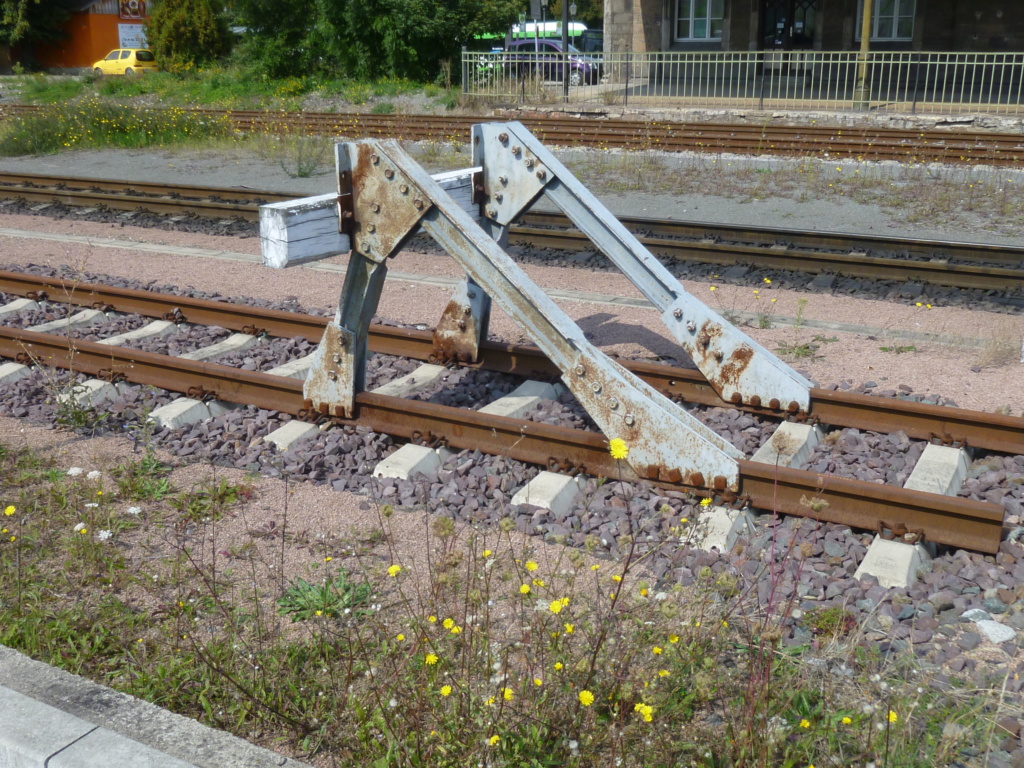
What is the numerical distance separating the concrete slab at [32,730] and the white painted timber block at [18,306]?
5922 millimetres

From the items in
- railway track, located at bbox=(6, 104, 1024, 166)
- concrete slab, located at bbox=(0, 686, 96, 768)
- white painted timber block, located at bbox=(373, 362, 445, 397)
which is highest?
railway track, located at bbox=(6, 104, 1024, 166)

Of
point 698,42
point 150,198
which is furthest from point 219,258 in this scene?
point 698,42

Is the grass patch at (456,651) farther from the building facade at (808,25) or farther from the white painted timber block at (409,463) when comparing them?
the building facade at (808,25)

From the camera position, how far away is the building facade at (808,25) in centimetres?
2586

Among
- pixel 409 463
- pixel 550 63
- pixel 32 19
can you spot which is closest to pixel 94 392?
pixel 409 463

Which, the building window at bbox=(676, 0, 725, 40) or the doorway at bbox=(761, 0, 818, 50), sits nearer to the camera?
the doorway at bbox=(761, 0, 818, 50)

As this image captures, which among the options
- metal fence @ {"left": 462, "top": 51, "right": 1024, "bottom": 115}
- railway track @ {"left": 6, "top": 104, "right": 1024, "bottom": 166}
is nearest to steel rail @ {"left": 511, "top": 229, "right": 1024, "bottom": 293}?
railway track @ {"left": 6, "top": 104, "right": 1024, "bottom": 166}

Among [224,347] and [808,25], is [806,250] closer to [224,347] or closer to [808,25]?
[224,347]

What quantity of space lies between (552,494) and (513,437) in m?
0.55

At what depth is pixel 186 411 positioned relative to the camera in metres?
5.79

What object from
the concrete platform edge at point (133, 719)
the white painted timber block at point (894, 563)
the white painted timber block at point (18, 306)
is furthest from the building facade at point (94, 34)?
the white painted timber block at point (894, 563)

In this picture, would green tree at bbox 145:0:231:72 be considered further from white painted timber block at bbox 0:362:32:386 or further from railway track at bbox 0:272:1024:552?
white painted timber block at bbox 0:362:32:386

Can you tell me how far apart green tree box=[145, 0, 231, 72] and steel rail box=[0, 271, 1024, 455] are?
123 ft

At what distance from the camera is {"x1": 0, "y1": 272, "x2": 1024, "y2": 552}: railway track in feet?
13.8
